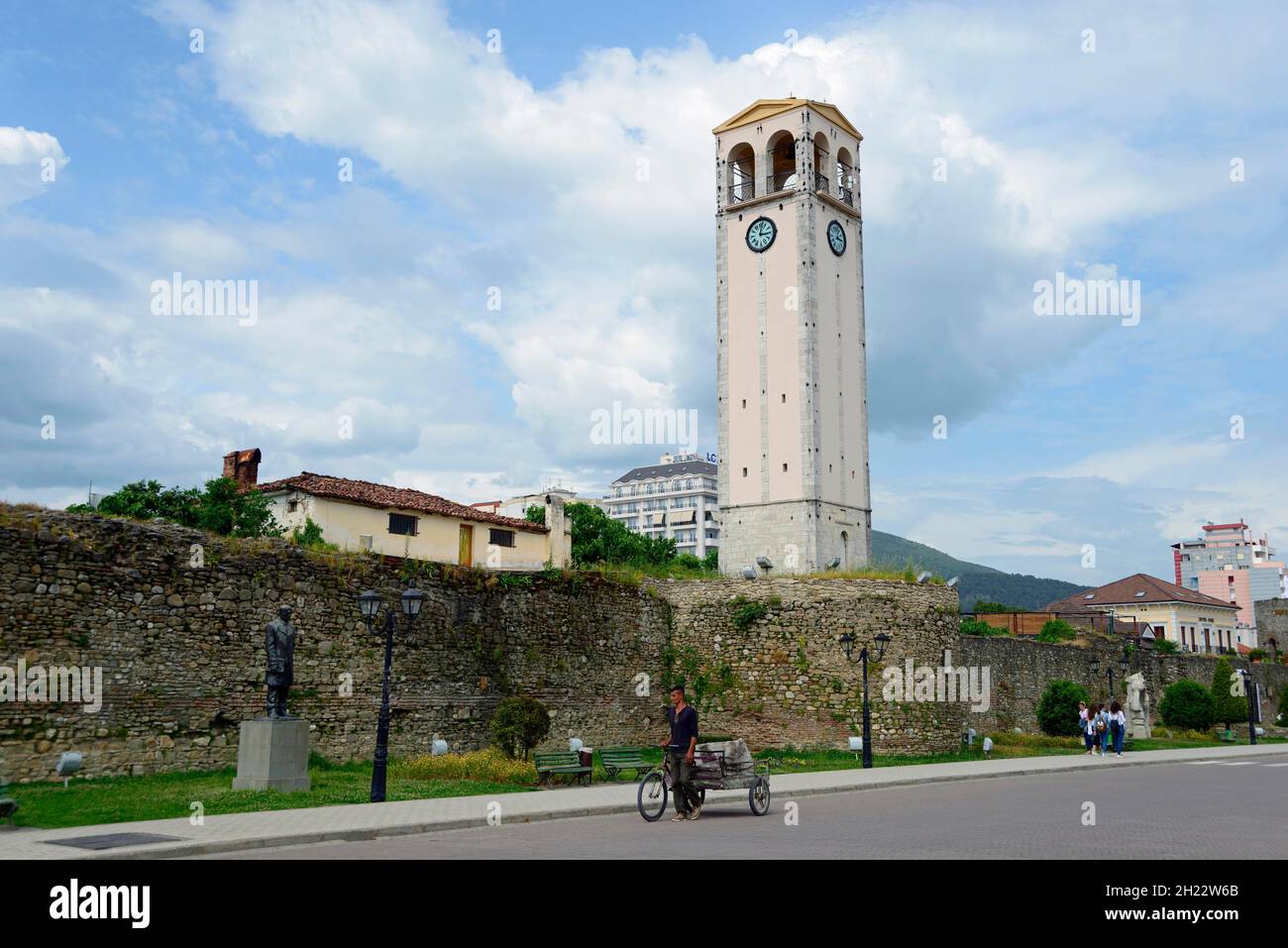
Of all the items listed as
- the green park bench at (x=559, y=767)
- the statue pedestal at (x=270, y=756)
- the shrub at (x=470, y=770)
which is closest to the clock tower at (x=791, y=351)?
the green park bench at (x=559, y=767)

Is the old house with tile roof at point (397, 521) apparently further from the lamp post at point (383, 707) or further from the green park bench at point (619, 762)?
the lamp post at point (383, 707)

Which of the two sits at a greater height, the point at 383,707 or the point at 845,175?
the point at 845,175

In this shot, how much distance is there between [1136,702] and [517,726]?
38.2 metres

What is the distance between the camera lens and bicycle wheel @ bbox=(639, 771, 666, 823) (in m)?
14.6

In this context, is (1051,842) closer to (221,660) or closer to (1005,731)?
(221,660)

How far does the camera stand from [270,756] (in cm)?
1599

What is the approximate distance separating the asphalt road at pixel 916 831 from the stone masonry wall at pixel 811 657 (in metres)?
8.76

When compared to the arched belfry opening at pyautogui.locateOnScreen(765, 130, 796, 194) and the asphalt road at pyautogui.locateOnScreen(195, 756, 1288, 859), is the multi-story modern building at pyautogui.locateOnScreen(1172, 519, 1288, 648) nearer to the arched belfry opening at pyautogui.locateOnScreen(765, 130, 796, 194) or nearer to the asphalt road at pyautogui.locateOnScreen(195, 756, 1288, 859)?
the arched belfry opening at pyautogui.locateOnScreen(765, 130, 796, 194)

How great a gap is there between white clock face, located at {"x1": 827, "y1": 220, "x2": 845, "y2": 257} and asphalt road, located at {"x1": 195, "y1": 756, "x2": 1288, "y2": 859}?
40.4m

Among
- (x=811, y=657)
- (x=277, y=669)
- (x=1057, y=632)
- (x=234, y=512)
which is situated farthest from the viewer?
(x=1057, y=632)

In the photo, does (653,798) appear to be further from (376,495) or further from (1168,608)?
(1168,608)

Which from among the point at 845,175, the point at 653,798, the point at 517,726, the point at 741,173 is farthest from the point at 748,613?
the point at 845,175

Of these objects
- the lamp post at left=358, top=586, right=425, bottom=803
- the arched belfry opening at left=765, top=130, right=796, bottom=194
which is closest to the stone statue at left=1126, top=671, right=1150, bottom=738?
the arched belfry opening at left=765, top=130, right=796, bottom=194
